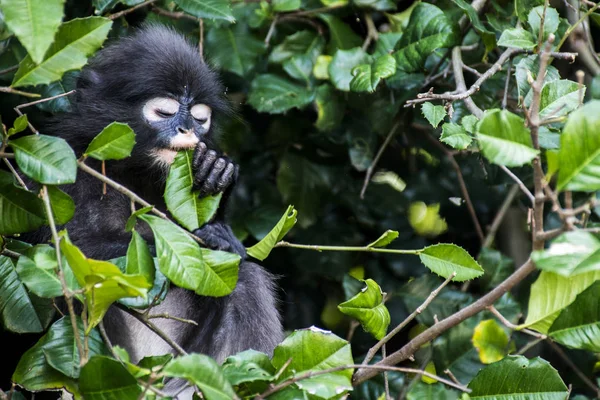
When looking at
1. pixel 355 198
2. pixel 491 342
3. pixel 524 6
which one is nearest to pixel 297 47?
pixel 355 198

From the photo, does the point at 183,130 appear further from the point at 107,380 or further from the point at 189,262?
the point at 107,380

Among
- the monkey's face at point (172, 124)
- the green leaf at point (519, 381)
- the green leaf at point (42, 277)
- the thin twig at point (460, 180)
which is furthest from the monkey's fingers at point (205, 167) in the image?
the thin twig at point (460, 180)

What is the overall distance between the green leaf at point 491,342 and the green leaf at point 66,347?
1740mm

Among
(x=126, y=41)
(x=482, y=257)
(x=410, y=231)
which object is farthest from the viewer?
(x=410, y=231)

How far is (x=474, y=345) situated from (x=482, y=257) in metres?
0.64

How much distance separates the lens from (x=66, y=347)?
267 cm

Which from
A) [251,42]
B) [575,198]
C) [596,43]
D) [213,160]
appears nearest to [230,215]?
[251,42]

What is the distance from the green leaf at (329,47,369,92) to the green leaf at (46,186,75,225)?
6.25 feet

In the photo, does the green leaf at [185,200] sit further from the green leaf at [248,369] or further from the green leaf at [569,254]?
the green leaf at [569,254]

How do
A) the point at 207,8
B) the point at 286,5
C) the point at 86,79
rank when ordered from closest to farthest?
the point at 207,8 → the point at 86,79 → the point at 286,5

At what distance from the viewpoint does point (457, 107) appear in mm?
3939

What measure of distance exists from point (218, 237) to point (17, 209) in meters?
1.08

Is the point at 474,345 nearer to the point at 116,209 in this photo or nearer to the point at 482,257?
the point at 482,257

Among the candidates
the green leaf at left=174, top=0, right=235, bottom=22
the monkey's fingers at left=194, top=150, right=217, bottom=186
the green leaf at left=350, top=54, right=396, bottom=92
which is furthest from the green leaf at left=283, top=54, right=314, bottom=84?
the monkey's fingers at left=194, top=150, right=217, bottom=186
